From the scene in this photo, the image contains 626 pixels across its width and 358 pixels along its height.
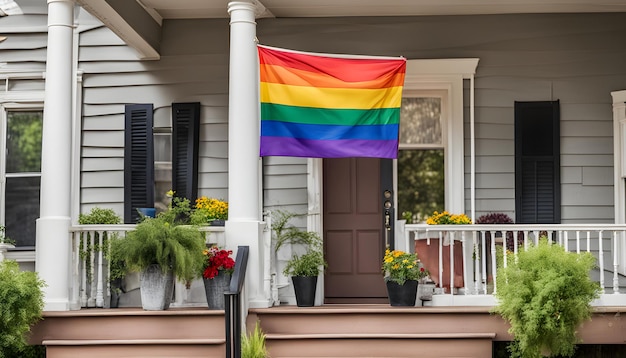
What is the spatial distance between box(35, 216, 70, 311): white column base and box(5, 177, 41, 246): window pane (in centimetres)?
229

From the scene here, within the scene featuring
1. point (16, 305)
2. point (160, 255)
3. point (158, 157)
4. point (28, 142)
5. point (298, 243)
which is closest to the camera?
point (16, 305)

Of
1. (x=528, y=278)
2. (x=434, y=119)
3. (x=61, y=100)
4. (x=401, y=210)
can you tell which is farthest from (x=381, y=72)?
(x=401, y=210)

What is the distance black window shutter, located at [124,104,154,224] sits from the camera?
9.90 meters

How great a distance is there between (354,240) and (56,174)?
3.40 m

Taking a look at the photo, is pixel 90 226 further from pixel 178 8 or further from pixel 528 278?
pixel 528 278

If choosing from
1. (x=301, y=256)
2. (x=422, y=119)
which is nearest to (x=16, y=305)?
(x=301, y=256)

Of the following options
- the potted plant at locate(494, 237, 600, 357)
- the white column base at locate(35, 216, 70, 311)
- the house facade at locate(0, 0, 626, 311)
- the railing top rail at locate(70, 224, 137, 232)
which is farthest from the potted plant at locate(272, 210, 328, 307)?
the white column base at locate(35, 216, 70, 311)

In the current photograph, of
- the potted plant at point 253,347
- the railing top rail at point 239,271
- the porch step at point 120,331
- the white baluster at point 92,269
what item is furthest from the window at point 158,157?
the potted plant at point 253,347

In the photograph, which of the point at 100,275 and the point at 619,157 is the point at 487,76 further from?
the point at 100,275

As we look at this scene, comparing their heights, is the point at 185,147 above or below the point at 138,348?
above

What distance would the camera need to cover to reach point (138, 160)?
995 centimetres

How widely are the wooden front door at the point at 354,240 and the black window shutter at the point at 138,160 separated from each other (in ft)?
6.41

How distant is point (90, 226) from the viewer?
835 cm

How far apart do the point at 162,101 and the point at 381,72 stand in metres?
2.86
